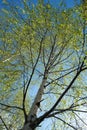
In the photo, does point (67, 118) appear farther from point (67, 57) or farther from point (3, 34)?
point (3, 34)

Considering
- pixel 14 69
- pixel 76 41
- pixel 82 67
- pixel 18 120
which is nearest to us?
pixel 82 67

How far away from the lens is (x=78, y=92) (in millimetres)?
7539

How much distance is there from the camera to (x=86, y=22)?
6.57m

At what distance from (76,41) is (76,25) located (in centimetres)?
54

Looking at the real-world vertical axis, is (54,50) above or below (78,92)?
above

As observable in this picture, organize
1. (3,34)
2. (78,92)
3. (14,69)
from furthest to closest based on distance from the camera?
(3,34) → (14,69) → (78,92)

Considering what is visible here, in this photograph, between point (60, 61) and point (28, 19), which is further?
point (60, 61)

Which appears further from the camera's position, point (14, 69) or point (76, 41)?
point (14, 69)

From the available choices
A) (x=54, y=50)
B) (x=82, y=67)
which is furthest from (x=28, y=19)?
(x=82, y=67)

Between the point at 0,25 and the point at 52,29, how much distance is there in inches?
88.7

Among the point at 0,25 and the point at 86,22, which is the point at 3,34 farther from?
the point at 86,22

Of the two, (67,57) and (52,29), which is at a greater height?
(52,29)

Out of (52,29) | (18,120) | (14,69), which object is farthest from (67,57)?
(18,120)

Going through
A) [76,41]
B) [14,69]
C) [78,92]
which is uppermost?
[76,41]
